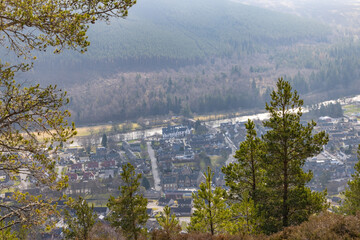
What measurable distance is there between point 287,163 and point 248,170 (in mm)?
1403

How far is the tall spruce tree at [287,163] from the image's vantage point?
1064 cm

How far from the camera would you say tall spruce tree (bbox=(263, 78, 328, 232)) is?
419 inches

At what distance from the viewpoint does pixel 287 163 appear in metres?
11.0

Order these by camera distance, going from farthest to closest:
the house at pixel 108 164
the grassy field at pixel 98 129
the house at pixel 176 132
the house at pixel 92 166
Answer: the grassy field at pixel 98 129, the house at pixel 176 132, the house at pixel 108 164, the house at pixel 92 166

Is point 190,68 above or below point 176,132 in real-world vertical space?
above

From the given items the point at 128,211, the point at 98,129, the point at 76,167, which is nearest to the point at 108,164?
the point at 76,167

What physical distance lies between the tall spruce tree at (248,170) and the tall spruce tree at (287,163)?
454 mm

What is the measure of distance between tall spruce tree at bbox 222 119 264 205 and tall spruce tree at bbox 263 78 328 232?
454mm

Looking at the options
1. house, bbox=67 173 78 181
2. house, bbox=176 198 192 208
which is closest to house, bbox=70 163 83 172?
house, bbox=67 173 78 181

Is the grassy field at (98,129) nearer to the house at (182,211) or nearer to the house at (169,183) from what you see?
the house at (169,183)

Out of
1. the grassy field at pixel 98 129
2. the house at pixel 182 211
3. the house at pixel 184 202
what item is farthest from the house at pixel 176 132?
the house at pixel 182 211

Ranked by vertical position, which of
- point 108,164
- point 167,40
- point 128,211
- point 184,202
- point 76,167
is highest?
point 167,40

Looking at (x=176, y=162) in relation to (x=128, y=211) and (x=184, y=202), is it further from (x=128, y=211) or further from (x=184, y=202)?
(x=128, y=211)

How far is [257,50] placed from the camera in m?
156
